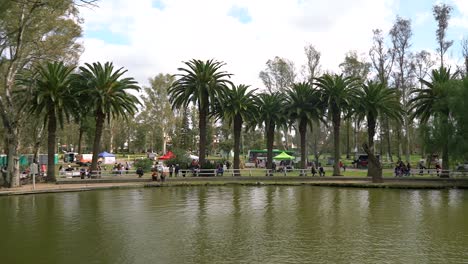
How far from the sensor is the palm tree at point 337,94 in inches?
1799

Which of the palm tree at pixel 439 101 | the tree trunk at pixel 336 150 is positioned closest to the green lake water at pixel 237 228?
the palm tree at pixel 439 101

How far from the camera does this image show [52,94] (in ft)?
122

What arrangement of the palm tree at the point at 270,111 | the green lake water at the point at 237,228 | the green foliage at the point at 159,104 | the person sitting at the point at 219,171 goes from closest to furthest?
the green lake water at the point at 237,228 < the person sitting at the point at 219,171 < the palm tree at the point at 270,111 < the green foliage at the point at 159,104

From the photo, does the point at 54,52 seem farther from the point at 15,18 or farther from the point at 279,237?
the point at 279,237

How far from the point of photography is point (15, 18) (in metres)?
31.2

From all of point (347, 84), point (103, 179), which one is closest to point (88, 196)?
point (103, 179)

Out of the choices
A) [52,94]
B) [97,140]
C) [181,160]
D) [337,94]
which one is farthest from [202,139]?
[52,94]

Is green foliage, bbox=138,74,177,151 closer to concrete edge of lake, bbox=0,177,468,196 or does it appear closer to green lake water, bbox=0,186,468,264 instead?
concrete edge of lake, bbox=0,177,468,196

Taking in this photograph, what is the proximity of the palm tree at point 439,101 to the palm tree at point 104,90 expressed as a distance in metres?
30.7

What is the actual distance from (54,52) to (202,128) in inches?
679

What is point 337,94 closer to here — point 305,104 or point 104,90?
point 305,104

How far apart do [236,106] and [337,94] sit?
451 inches

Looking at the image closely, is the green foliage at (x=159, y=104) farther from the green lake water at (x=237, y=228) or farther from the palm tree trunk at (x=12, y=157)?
the green lake water at (x=237, y=228)

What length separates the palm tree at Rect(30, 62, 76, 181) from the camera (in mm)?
37625
